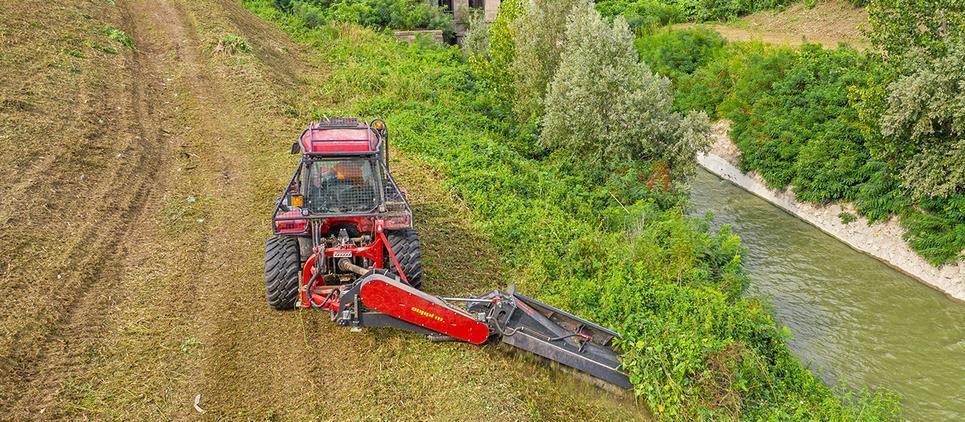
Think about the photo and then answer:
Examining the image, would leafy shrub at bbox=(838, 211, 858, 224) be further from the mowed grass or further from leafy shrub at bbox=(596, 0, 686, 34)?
leafy shrub at bbox=(596, 0, 686, 34)

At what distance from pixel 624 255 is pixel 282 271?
653 cm

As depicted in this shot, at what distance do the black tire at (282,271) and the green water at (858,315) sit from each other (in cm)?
929

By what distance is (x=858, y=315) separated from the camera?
1583 cm

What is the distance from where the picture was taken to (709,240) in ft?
48.5

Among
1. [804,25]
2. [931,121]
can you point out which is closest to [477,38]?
[804,25]

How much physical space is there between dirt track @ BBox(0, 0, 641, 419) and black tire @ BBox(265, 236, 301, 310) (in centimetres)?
41

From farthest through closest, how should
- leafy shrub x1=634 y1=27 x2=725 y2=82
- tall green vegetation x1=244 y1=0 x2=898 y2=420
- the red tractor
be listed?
1. leafy shrub x1=634 y1=27 x2=725 y2=82
2. tall green vegetation x1=244 y1=0 x2=898 y2=420
3. the red tractor

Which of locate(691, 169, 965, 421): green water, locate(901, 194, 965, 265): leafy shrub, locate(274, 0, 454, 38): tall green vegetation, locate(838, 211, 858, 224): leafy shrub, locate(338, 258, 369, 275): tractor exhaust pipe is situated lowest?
locate(691, 169, 965, 421): green water

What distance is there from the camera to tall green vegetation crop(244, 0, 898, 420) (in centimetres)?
995

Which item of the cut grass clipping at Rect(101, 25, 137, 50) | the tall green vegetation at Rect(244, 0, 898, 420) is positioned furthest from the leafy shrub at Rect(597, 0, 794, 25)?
the cut grass clipping at Rect(101, 25, 137, 50)

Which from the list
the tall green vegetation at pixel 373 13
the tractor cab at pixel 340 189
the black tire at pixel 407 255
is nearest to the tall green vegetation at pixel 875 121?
the black tire at pixel 407 255

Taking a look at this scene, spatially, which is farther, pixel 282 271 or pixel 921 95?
pixel 921 95

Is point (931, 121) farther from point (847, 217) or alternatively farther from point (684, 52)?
point (684, 52)

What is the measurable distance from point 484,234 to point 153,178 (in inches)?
300
